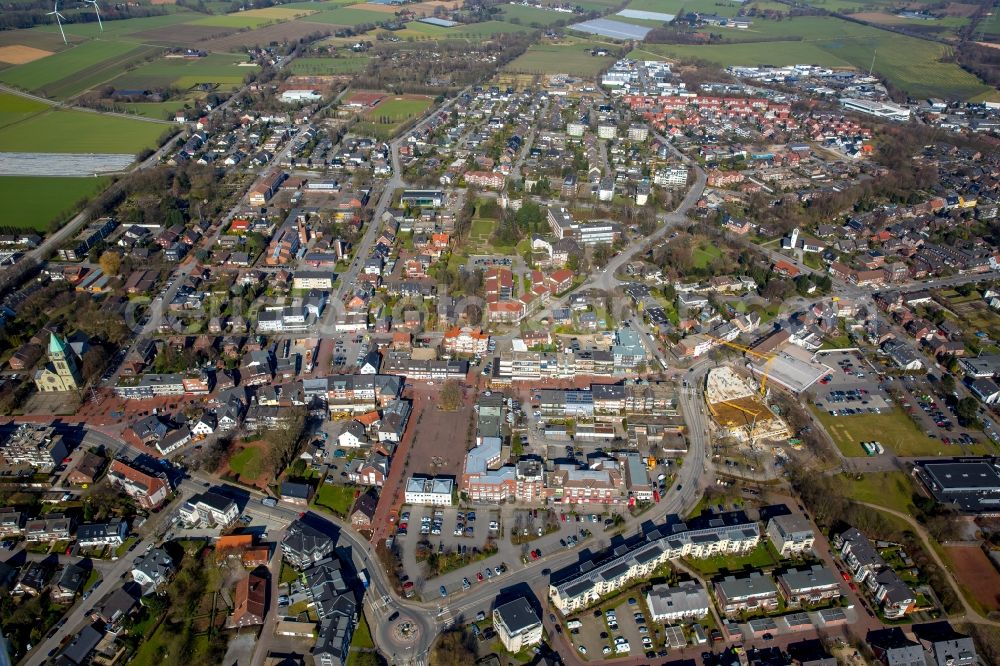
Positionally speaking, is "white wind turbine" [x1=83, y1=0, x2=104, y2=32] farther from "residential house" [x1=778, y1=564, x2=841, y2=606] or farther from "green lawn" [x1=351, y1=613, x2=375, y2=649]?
"residential house" [x1=778, y1=564, x2=841, y2=606]

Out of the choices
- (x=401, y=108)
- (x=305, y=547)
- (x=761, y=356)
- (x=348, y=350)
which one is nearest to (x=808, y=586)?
(x=761, y=356)

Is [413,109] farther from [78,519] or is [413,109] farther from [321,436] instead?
[78,519]

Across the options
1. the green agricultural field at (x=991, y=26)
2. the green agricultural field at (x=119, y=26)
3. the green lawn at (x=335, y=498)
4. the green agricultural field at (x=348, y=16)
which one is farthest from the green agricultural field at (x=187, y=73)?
the green agricultural field at (x=991, y=26)

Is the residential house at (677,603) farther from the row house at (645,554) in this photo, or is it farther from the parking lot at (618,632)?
the row house at (645,554)

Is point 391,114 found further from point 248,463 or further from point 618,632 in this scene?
point 618,632

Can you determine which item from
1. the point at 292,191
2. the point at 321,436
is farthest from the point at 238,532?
the point at 292,191

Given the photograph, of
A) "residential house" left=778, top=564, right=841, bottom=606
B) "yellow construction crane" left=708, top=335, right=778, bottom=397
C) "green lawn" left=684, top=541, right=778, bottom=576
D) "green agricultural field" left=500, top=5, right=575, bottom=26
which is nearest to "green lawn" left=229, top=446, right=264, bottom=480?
"green lawn" left=684, top=541, right=778, bottom=576

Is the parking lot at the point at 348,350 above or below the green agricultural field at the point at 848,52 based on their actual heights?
below
